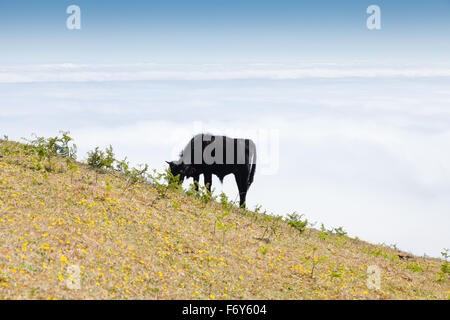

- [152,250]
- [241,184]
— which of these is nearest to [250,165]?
[241,184]

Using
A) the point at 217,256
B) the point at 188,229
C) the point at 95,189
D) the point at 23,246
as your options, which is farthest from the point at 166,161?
the point at 23,246

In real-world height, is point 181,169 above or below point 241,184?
above

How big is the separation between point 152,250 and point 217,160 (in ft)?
32.2

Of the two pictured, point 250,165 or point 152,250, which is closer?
point 152,250

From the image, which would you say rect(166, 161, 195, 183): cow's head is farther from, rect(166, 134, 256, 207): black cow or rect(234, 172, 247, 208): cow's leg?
rect(234, 172, 247, 208): cow's leg

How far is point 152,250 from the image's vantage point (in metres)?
9.97

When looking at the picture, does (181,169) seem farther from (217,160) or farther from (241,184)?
(241,184)

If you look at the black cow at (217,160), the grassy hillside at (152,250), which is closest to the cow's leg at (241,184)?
the black cow at (217,160)

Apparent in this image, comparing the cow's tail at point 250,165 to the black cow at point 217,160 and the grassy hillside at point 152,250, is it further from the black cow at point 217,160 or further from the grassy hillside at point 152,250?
the grassy hillside at point 152,250

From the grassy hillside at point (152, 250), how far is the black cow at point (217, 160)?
3.50 metres

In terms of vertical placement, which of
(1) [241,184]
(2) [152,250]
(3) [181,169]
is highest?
(3) [181,169]

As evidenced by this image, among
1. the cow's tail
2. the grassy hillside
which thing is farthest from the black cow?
the grassy hillside

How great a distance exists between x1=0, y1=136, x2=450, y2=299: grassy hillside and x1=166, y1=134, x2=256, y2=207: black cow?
138 inches
